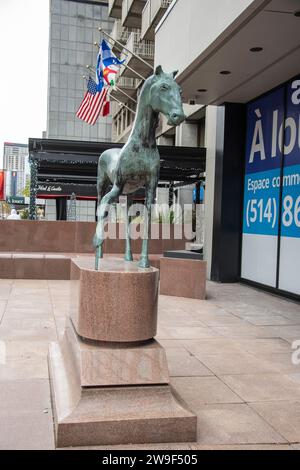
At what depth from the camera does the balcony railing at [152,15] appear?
25312 mm

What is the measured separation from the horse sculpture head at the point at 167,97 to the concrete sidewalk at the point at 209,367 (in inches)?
103

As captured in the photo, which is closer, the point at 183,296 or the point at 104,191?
the point at 104,191

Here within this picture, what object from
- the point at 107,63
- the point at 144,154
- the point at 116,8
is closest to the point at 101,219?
the point at 144,154

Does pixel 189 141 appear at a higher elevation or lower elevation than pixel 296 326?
higher

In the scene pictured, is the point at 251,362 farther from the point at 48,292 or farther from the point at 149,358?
the point at 48,292

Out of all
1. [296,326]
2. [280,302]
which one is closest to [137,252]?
[280,302]

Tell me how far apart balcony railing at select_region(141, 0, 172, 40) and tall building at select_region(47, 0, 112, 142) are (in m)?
25.1

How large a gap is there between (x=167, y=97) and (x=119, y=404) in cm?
263

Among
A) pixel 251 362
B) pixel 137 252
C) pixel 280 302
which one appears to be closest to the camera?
pixel 251 362

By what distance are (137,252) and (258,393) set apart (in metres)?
10.2

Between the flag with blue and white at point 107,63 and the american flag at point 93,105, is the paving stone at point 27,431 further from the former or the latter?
the flag with blue and white at point 107,63

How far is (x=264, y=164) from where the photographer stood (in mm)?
12438

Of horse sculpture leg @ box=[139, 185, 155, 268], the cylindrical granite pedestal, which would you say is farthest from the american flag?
the cylindrical granite pedestal

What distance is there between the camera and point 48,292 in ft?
36.8
